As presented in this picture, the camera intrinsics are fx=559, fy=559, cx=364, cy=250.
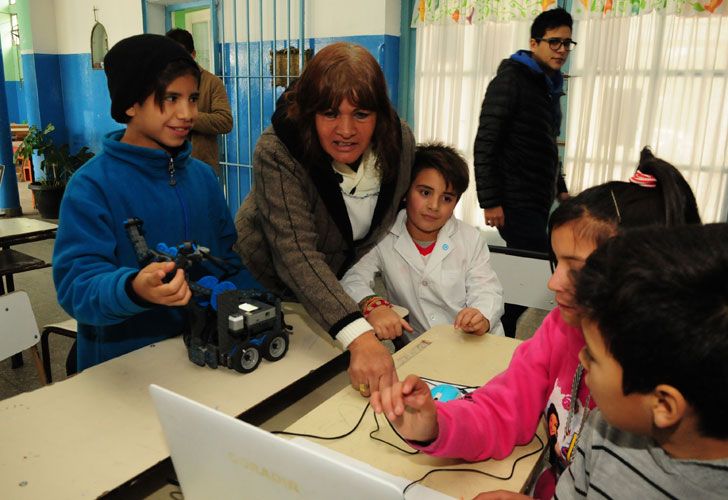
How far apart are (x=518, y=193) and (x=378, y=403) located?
1.98 meters

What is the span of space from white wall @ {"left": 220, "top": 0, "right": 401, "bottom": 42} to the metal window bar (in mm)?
13

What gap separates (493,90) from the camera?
2.61 meters

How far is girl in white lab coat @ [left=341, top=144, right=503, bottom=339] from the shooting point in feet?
5.93

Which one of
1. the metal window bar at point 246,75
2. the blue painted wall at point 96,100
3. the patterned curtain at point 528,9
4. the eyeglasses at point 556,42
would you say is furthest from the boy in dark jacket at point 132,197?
the metal window bar at point 246,75

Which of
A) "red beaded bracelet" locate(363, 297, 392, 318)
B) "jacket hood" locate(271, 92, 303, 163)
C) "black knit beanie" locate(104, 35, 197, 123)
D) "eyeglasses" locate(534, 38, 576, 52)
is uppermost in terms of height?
"eyeglasses" locate(534, 38, 576, 52)

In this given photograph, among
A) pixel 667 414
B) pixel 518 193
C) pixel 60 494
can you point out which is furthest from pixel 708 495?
pixel 518 193

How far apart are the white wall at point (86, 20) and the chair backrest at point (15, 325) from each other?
4883mm

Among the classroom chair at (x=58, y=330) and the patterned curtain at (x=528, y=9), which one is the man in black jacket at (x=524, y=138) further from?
the classroom chair at (x=58, y=330)

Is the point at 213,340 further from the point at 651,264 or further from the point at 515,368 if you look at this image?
the point at 651,264

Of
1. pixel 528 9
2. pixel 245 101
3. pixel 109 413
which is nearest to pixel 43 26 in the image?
pixel 245 101

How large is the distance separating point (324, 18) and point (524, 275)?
125 inches

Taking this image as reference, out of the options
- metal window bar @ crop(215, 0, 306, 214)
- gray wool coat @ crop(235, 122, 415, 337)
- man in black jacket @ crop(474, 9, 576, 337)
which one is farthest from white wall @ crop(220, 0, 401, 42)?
gray wool coat @ crop(235, 122, 415, 337)

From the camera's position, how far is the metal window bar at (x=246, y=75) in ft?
15.5

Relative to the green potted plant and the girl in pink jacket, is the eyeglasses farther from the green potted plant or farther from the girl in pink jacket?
the green potted plant
